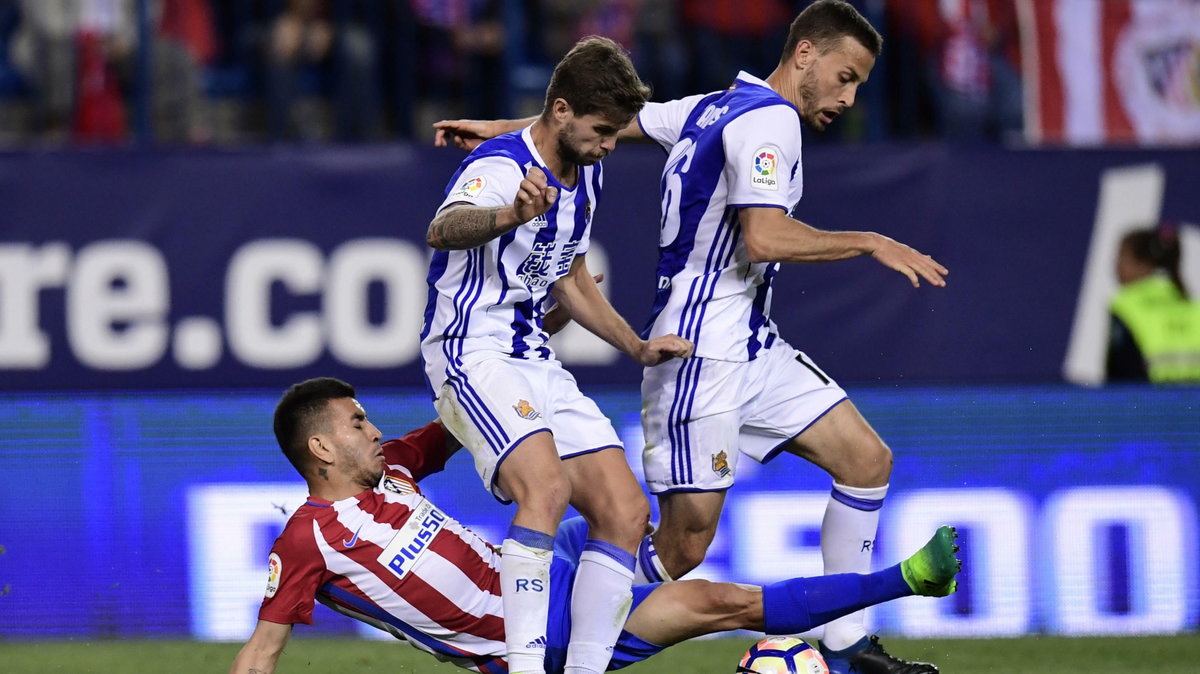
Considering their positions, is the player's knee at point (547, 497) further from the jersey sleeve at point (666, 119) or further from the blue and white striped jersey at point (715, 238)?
the jersey sleeve at point (666, 119)

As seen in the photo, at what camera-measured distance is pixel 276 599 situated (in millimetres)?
4824

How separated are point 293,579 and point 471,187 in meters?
1.27

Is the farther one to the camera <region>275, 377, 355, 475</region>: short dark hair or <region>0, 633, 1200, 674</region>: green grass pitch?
<region>0, 633, 1200, 674</region>: green grass pitch

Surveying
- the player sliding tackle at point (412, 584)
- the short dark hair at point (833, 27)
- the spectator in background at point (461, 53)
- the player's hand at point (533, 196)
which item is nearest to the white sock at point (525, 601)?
the player sliding tackle at point (412, 584)

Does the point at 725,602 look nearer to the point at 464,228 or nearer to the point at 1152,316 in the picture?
the point at 464,228

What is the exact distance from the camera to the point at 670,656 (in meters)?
6.79

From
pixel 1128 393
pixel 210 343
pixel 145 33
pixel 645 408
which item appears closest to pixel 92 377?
pixel 210 343

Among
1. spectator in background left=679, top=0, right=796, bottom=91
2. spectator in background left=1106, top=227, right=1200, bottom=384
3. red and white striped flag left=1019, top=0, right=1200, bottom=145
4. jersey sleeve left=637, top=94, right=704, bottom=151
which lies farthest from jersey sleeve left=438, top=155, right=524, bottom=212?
red and white striped flag left=1019, top=0, right=1200, bottom=145

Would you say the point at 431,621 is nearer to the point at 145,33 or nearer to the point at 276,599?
the point at 276,599

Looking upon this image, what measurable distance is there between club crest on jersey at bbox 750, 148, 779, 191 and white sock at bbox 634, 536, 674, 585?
1267 mm

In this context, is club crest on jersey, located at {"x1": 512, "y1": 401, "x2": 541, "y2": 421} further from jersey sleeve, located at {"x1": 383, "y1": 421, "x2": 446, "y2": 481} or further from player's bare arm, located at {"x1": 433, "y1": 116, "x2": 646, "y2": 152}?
player's bare arm, located at {"x1": 433, "y1": 116, "x2": 646, "y2": 152}

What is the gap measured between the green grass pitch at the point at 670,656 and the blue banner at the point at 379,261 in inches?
103

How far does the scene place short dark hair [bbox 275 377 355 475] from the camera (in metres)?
5.07

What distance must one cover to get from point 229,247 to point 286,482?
100 inches
